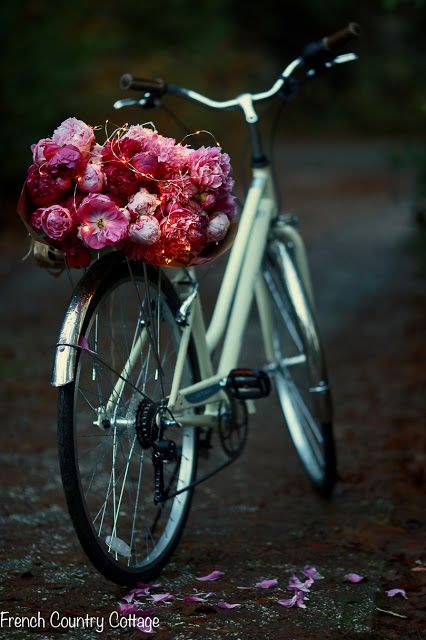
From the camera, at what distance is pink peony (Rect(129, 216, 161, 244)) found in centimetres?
325

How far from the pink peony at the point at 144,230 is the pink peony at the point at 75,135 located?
9.7 inches

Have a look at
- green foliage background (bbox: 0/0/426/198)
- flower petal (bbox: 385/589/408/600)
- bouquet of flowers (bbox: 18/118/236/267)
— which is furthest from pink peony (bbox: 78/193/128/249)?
green foliage background (bbox: 0/0/426/198)

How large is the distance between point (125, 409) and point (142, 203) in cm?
60

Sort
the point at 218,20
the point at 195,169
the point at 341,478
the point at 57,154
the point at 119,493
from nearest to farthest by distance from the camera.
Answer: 1. the point at 57,154
2. the point at 195,169
3. the point at 119,493
4. the point at 341,478
5. the point at 218,20

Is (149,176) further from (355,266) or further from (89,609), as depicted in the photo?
(355,266)

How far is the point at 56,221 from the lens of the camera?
3152 millimetres

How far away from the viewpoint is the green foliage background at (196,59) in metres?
10.6

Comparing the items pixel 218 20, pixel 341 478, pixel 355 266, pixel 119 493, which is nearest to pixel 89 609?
pixel 119 493

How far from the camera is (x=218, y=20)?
61.8ft

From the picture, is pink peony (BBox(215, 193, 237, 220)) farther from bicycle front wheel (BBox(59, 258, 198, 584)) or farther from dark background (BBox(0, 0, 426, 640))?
dark background (BBox(0, 0, 426, 640))

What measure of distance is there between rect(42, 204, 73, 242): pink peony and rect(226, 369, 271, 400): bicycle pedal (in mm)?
931

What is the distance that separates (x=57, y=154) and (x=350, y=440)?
8.43 ft

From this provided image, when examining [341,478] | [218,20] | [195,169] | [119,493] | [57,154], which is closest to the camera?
[57,154]

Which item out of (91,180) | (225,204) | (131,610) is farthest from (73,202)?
(131,610)
